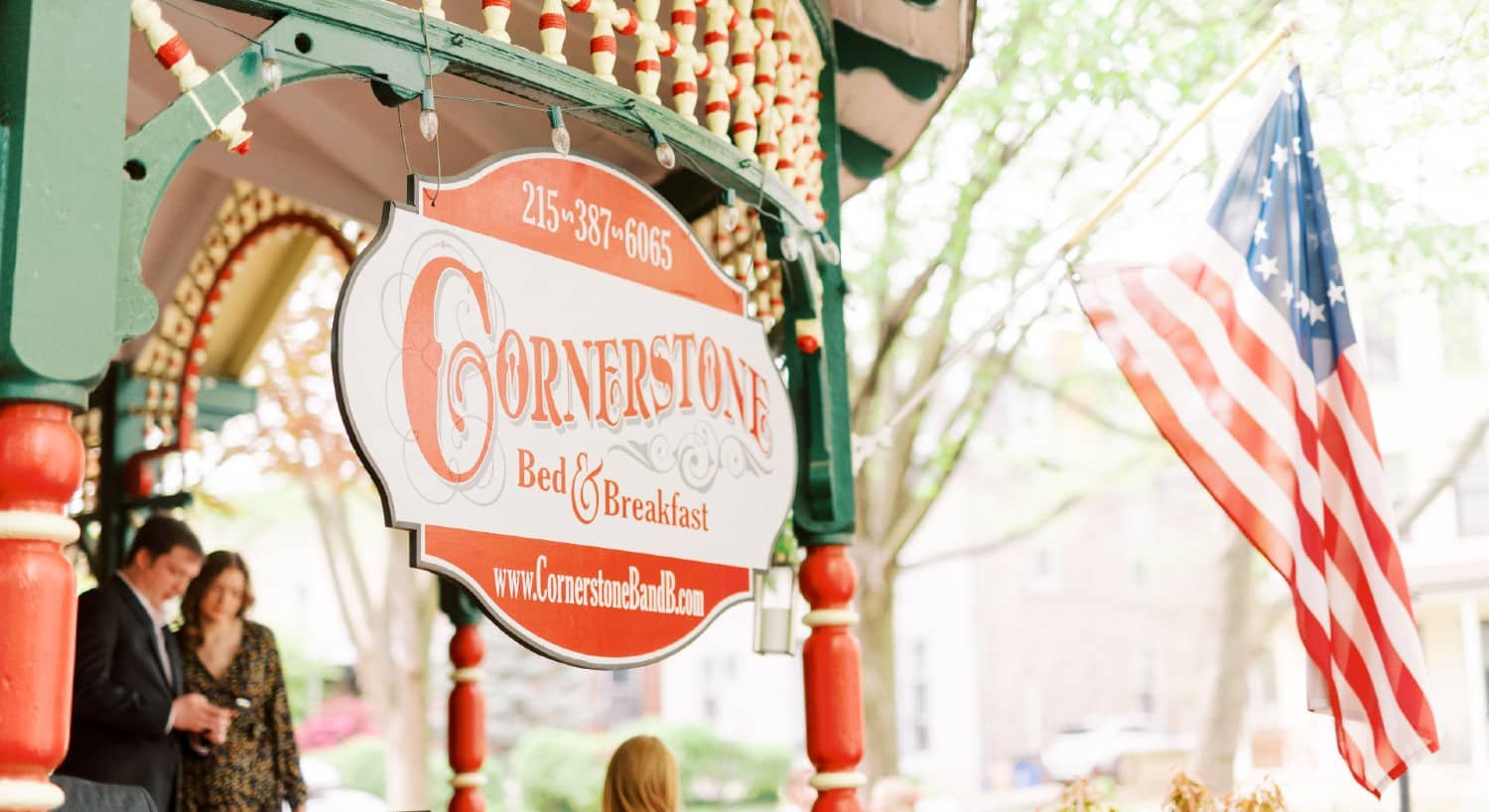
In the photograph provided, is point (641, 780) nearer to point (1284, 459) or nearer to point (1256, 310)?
point (1284, 459)

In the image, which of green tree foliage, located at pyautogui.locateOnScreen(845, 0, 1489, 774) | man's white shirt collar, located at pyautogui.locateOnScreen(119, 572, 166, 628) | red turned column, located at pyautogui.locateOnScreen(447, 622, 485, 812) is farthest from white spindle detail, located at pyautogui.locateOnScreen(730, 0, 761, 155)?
green tree foliage, located at pyautogui.locateOnScreen(845, 0, 1489, 774)

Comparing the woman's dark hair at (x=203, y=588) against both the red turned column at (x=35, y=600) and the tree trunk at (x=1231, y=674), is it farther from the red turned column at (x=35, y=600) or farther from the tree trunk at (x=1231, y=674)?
the tree trunk at (x=1231, y=674)

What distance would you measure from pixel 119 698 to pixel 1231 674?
7.72 metres

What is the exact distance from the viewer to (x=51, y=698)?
255cm

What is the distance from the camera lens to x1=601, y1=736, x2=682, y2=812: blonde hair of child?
412 cm

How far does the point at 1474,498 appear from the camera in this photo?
695 inches

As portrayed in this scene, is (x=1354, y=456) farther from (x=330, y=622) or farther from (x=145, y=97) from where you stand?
(x=330, y=622)

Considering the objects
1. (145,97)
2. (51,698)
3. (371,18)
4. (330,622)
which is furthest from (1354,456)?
(330,622)

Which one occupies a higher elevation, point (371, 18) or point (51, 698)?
point (371, 18)

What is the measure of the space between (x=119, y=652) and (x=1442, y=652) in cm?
1807

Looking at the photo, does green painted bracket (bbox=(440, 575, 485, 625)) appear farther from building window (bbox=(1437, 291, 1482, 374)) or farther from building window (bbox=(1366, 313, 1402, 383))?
→ building window (bbox=(1366, 313, 1402, 383))

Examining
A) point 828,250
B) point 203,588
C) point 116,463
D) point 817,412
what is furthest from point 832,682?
point 116,463

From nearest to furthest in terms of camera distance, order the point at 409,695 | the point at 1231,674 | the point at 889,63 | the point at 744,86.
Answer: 1. the point at 744,86
2. the point at 889,63
3. the point at 1231,674
4. the point at 409,695

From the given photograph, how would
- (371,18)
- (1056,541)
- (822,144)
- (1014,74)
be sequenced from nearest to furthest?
(371,18), (822,144), (1014,74), (1056,541)
